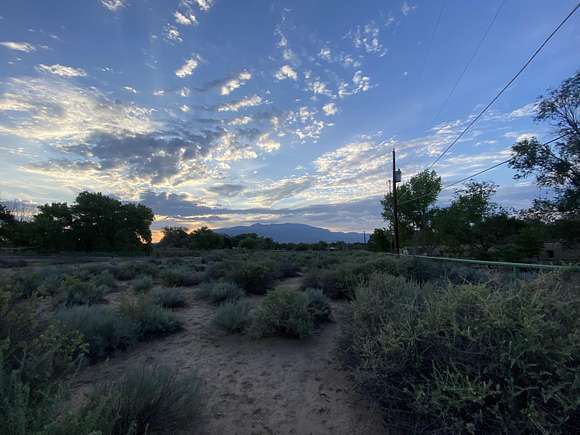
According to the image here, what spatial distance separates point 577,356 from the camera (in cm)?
238

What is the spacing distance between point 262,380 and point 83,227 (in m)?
56.5

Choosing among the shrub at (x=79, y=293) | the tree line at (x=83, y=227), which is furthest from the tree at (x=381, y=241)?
the shrub at (x=79, y=293)

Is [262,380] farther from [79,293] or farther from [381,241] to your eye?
[381,241]

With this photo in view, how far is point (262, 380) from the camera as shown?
4.44 meters

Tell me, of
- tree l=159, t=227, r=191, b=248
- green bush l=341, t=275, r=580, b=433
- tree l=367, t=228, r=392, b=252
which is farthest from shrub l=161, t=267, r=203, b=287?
tree l=159, t=227, r=191, b=248

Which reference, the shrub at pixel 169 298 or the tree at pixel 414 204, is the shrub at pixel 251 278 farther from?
the tree at pixel 414 204

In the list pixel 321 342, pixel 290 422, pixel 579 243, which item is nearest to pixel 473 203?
pixel 579 243

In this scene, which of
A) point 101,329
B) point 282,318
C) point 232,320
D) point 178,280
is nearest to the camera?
point 101,329

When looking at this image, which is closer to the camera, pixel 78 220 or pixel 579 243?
pixel 579 243

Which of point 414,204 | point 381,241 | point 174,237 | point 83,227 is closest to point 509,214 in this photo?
point 414,204

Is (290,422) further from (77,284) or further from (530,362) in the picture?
(77,284)

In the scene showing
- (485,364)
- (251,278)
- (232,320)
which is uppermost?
(485,364)

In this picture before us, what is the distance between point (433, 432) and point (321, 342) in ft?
11.2

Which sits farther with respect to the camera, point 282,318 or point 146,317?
point 146,317
